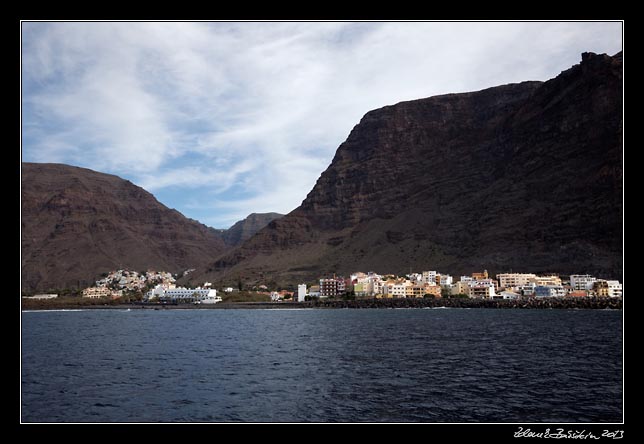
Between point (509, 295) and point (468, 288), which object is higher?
point (468, 288)

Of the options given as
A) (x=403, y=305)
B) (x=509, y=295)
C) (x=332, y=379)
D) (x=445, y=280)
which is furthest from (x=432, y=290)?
(x=332, y=379)

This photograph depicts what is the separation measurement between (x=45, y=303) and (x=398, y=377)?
19253cm

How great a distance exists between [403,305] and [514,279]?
48559 millimetres

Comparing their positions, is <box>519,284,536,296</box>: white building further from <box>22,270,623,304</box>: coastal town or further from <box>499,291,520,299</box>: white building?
<box>499,291,520,299</box>: white building

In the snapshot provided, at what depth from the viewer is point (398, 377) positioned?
3722 centimetres

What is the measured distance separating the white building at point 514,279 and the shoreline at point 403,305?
2221 cm

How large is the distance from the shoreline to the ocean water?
231 feet

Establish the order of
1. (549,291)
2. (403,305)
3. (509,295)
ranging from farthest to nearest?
(509,295) → (549,291) → (403,305)

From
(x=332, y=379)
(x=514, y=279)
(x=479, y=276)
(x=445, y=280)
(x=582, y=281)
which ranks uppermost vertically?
(x=332, y=379)

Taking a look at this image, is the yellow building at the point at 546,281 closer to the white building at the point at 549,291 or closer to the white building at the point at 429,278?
the white building at the point at 549,291

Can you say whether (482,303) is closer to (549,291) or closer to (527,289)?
(549,291)

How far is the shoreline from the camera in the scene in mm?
131375

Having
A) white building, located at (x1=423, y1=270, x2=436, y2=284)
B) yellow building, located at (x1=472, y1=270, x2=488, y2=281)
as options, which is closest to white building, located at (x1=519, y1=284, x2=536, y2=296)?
yellow building, located at (x1=472, y1=270, x2=488, y2=281)

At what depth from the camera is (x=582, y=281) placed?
524 ft
